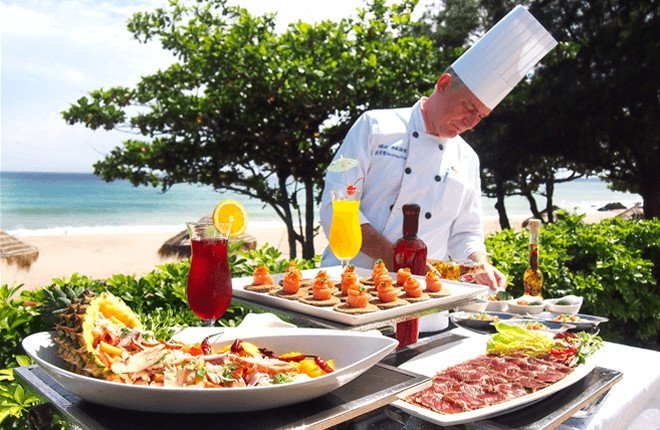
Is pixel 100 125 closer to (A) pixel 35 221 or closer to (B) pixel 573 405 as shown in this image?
(B) pixel 573 405

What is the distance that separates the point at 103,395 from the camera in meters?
1.13

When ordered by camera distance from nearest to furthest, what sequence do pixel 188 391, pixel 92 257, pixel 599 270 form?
pixel 188 391, pixel 599 270, pixel 92 257

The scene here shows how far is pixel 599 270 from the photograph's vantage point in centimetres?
528

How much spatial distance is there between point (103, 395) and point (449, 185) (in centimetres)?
267

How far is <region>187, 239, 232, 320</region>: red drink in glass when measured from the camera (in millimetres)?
1811

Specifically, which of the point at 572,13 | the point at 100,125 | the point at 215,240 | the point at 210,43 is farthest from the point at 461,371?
the point at 572,13

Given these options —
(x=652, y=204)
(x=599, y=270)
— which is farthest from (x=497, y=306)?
(x=652, y=204)

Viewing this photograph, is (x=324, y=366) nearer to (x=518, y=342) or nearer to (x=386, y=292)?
(x=386, y=292)

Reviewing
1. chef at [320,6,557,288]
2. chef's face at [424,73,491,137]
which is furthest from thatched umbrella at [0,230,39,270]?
chef's face at [424,73,491,137]

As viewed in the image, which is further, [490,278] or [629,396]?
[490,278]

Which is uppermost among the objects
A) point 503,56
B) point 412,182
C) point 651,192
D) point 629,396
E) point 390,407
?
point 503,56

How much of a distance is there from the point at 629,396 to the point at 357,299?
1048mm

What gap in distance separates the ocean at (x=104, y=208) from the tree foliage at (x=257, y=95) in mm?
24158

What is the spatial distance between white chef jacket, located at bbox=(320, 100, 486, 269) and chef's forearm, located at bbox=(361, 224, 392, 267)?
381 mm
